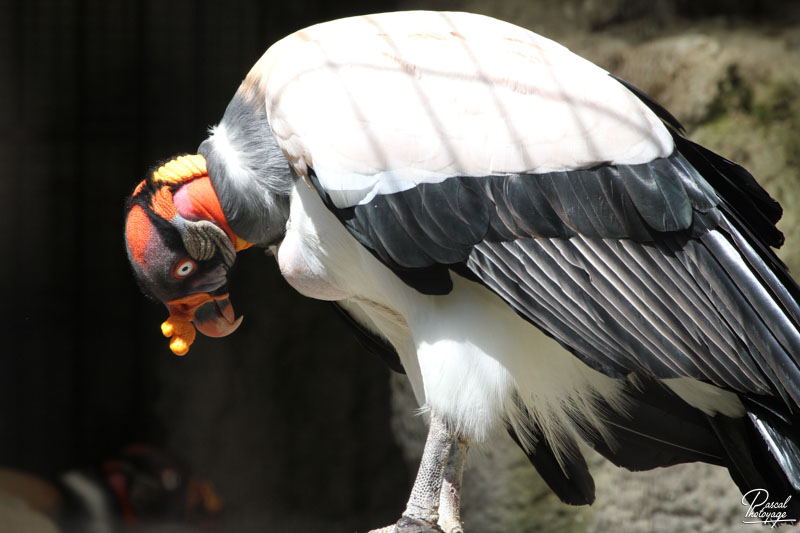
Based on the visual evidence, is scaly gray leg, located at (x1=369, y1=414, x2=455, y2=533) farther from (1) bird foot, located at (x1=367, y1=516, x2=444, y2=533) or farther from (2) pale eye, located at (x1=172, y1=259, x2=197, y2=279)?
(2) pale eye, located at (x1=172, y1=259, x2=197, y2=279)

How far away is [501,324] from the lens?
1798mm

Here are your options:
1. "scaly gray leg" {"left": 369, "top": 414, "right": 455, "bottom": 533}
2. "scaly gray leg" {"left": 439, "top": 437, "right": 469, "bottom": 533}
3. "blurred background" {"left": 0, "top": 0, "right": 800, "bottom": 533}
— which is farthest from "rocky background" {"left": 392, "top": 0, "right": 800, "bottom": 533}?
"scaly gray leg" {"left": 369, "top": 414, "right": 455, "bottom": 533}

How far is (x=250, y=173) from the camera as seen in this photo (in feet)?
6.16

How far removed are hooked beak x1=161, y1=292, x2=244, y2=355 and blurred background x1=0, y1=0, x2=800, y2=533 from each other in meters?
1.43

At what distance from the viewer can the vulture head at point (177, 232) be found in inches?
76.4

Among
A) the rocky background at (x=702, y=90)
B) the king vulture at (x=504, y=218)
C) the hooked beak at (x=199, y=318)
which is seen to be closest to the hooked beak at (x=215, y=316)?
the hooked beak at (x=199, y=318)

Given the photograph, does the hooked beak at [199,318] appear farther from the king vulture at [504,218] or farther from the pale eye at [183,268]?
the king vulture at [504,218]

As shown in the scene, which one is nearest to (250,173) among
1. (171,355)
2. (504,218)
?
(504,218)

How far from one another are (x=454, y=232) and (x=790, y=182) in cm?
154

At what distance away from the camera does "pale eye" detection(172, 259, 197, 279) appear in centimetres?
196

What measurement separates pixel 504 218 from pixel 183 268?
69 centimetres

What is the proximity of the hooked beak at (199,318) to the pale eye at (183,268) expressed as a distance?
75mm

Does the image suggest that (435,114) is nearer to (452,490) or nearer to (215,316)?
(215,316)

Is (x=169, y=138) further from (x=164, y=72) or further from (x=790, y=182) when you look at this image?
(x=790, y=182)
